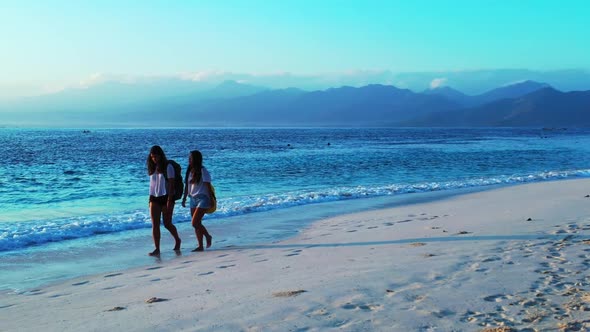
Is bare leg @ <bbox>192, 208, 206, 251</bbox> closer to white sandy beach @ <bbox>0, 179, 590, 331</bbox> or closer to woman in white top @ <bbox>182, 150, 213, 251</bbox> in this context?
woman in white top @ <bbox>182, 150, 213, 251</bbox>

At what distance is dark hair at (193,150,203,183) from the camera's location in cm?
870

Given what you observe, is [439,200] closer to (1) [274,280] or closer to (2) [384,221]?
(2) [384,221]

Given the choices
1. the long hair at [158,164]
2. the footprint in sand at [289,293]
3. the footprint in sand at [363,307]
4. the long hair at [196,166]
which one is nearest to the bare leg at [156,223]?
the long hair at [158,164]

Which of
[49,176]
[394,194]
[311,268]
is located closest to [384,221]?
[311,268]

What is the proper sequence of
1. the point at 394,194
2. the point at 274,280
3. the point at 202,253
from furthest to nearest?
the point at 394,194 < the point at 202,253 < the point at 274,280

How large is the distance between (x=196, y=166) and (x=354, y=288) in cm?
418

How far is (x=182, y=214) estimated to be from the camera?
13148 millimetres

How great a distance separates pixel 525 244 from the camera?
7.46 meters

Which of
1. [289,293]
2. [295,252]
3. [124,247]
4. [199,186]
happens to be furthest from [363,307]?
[124,247]

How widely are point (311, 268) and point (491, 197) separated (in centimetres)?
1017

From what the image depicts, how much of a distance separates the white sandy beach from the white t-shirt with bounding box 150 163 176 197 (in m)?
1.09

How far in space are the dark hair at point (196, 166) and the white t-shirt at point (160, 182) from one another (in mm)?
341

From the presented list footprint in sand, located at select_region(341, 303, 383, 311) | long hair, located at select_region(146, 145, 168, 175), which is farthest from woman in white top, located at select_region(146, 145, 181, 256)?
footprint in sand, located at select_region(341, 303, 383, 311)

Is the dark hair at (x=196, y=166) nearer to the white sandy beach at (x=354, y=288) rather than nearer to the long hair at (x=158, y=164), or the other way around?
the long hair at (x=158, y=164)
